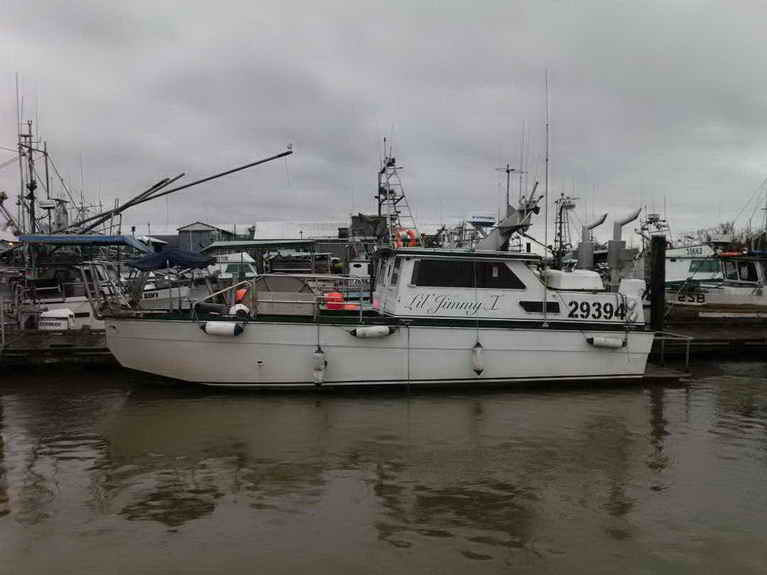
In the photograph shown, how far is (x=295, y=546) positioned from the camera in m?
4.62

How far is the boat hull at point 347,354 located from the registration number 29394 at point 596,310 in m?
0.31

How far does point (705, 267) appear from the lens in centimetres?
2234

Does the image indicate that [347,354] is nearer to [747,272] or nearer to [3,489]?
[3,489]

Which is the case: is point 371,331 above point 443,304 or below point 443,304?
below

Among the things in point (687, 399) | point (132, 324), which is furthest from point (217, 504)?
point (687, 399)

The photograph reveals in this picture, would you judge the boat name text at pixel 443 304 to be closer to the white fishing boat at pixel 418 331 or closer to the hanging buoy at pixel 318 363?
the white fishing boat at pixel 418 331

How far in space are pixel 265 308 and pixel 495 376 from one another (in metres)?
4.54

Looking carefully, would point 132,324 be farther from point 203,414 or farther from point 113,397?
point 203,414

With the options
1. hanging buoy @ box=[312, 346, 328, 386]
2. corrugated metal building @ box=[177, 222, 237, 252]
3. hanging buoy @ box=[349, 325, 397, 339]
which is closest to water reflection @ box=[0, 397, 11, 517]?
hanging buoy @ box=[312, 346, 328, 386]

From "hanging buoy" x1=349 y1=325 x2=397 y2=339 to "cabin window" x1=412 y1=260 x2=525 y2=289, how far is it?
43.5 inches

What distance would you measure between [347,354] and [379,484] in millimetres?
3919

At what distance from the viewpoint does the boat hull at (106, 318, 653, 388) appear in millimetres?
9445

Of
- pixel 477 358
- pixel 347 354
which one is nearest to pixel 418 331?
pixel 477 358

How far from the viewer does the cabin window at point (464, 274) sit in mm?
10070
